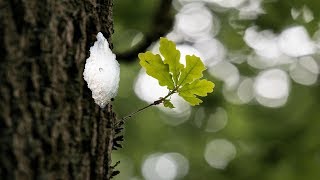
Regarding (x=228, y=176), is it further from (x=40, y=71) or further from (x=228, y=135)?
(x=40, y=71)

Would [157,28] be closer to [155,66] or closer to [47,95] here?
[155,66]

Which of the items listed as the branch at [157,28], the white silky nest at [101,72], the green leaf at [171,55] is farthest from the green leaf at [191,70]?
the branch at [157,28]

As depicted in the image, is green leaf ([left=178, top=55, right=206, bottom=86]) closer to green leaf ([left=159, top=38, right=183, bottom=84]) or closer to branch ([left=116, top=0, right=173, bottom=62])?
green leaf ([left=159, top=38, right=183, bottom=84])

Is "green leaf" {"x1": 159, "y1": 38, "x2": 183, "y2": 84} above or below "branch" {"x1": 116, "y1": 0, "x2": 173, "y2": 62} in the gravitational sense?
below

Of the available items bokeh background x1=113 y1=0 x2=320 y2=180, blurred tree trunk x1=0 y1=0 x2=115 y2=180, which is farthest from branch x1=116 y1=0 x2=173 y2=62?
blurred tree trunk x1=0 y1=0 x2=115 y2=180

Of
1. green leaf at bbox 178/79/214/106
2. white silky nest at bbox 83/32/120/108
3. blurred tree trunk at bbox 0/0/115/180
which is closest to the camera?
blurred tree trunk at bbox 0/0/115/180

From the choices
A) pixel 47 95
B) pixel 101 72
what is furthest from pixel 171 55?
pixel 47 95

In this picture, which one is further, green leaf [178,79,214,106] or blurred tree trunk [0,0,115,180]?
green leaf [178,79,214,106]
